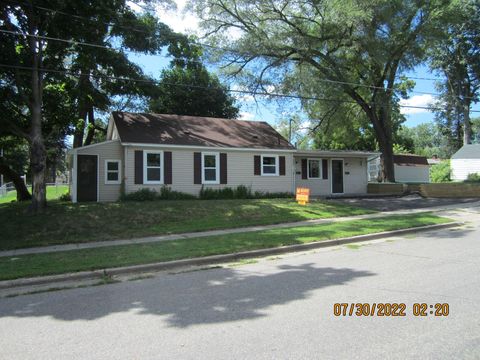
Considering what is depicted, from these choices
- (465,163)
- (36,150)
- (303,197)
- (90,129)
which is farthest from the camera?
(465,163)

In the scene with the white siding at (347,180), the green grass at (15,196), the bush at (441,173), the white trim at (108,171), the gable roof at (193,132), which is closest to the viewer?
the white trim at (108,171)

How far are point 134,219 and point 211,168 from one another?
7281 millimetres

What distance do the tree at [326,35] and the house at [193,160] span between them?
3.93 metres

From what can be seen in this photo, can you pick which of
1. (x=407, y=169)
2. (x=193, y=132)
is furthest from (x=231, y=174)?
(x=407, y=169)

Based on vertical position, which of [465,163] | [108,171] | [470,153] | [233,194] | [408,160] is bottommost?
[233,194]

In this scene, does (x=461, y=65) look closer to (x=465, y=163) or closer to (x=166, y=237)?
(x=465, y=163)

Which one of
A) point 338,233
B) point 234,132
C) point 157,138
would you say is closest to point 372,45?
point 234,132

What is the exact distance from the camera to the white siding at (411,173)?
1708 inches

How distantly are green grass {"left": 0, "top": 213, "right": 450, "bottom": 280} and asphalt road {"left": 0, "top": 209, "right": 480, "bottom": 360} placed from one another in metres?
1.29

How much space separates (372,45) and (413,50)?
4123 mm

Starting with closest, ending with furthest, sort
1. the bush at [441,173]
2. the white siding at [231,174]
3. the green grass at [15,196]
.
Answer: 1. the white siding at [231,174]
2. the green grass at [15,196]
3. the bush at [441,173]

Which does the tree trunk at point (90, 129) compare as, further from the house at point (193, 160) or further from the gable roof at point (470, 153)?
the gable roof at point (470, 153)

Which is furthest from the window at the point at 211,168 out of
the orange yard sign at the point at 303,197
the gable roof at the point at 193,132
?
the orange yard sign at the point at 303,197

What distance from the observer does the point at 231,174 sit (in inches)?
821
